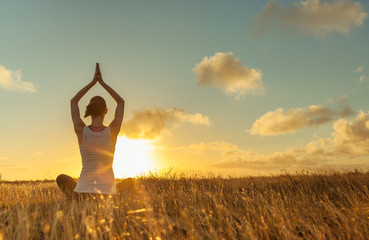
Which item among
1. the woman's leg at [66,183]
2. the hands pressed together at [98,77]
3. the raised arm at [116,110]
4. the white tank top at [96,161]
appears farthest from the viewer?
the woman's leg at [66,183]

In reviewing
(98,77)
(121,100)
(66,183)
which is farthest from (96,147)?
(66,183)

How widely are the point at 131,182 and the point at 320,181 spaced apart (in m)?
7.82

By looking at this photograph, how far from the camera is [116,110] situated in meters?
5.63

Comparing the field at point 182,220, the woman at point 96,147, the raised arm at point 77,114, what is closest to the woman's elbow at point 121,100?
the woman at point 96,147

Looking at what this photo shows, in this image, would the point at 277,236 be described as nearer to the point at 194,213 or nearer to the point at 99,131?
the point at 194,213

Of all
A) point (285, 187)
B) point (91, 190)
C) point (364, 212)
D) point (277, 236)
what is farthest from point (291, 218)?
point (285, 187)

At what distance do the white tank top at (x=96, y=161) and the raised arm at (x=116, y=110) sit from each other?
14cm

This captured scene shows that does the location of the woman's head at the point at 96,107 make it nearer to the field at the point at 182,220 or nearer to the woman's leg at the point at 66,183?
the field at the point at 182,220

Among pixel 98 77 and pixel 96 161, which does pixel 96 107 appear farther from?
pixel 96 161

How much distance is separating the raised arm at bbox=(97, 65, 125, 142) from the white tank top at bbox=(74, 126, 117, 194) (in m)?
0.14

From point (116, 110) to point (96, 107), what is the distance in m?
0.42

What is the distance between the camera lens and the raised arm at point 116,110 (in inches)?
217

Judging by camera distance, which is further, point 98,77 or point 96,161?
point 98,77

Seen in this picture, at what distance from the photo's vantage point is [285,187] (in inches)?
409
